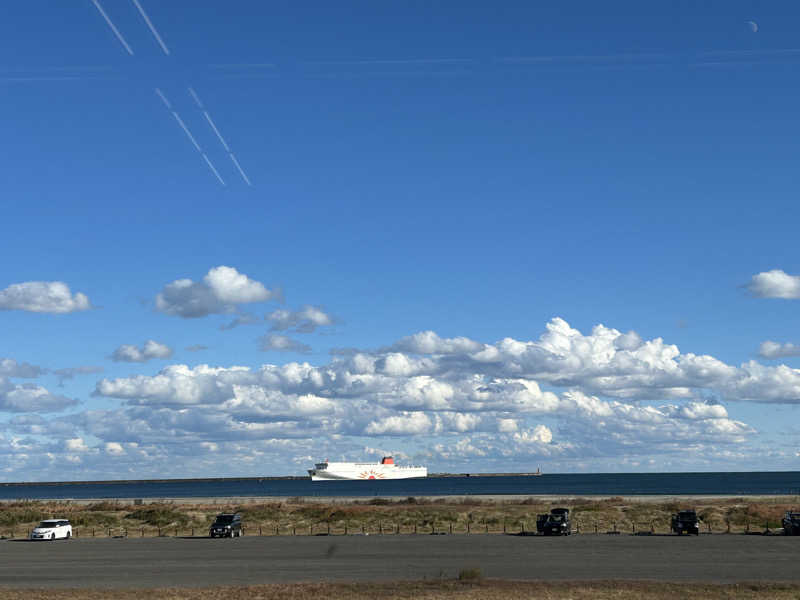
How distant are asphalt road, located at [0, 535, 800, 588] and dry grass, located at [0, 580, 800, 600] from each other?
286 centimetres

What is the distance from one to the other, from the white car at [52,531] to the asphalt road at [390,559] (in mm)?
3216

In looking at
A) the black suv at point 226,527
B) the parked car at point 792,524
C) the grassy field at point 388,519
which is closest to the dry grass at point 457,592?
the black suv at point 226,527

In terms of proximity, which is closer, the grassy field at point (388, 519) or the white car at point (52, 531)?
the white car at point (52, 531)

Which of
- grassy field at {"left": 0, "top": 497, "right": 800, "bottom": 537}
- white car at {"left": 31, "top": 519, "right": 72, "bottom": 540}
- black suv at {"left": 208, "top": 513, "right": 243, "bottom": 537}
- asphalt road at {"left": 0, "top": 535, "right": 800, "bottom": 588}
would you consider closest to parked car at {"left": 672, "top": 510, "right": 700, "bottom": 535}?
asphalt road at {"left": 0, "top": 535, "right": 800, "bottom": 588}

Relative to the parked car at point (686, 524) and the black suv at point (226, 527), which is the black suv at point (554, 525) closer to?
the parked car at point (686, 524)

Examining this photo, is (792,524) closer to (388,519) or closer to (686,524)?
(686,524)

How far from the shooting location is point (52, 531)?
74375 millimetres

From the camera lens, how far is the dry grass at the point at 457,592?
118 ft

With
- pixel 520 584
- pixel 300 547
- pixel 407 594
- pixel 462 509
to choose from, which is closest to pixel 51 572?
pixel 300 547

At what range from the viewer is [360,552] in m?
57.0

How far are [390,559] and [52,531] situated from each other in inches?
1520

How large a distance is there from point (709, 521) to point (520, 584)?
50.3 meters

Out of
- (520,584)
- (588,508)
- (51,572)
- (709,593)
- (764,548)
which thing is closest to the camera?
(709,593)

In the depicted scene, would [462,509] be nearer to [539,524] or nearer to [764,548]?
[539,524]
